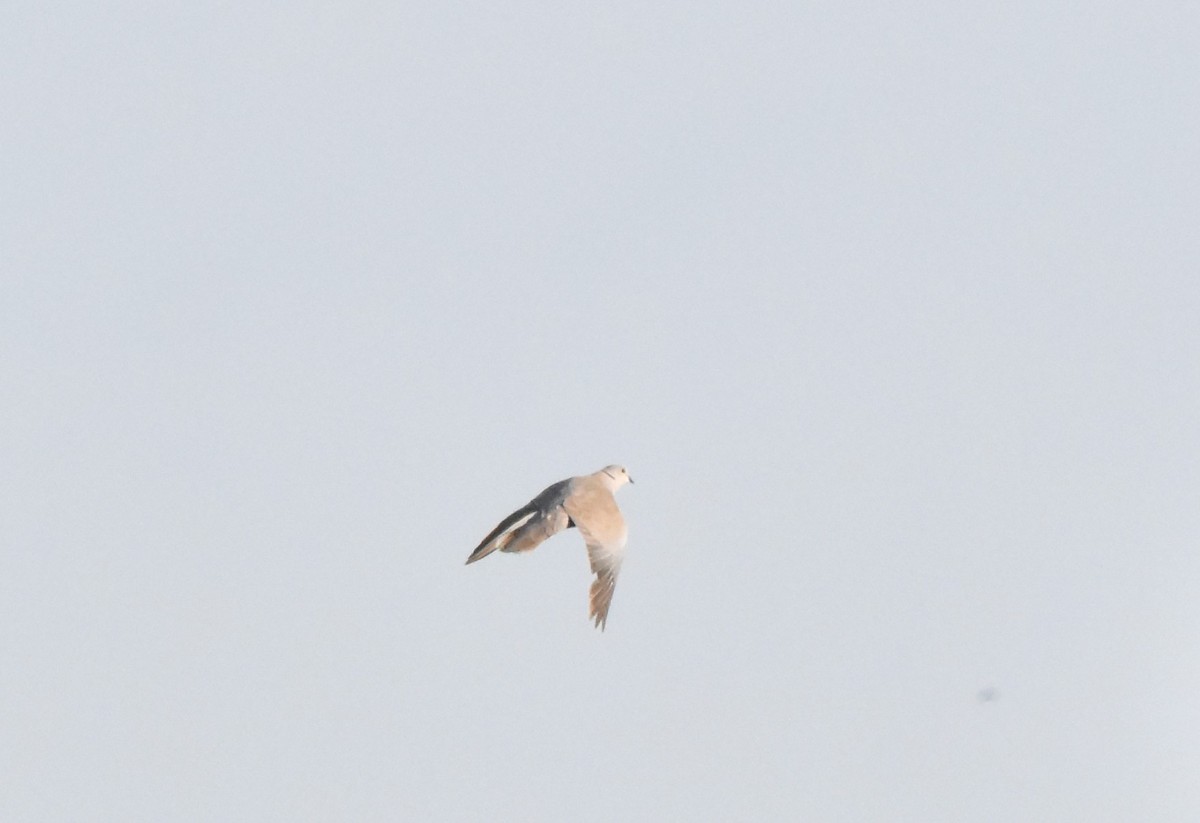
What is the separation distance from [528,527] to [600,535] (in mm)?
1843

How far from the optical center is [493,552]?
61.2m

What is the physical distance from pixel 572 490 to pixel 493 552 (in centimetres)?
221

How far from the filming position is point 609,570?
59500 mm

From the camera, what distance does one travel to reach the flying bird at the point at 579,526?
59.4 meters

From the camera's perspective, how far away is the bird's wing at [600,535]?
5900 centimetres

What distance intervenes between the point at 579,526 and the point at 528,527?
1308mm

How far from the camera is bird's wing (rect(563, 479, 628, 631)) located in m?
59.0

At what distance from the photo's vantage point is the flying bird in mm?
59375

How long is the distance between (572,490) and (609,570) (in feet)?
7.92

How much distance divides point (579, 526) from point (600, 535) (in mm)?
561

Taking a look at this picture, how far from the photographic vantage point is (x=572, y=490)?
6106 cm

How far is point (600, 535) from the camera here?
5975 cm

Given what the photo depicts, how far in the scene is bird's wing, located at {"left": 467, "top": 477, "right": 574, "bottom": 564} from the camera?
60.5 m

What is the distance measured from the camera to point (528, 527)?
6072 cm
